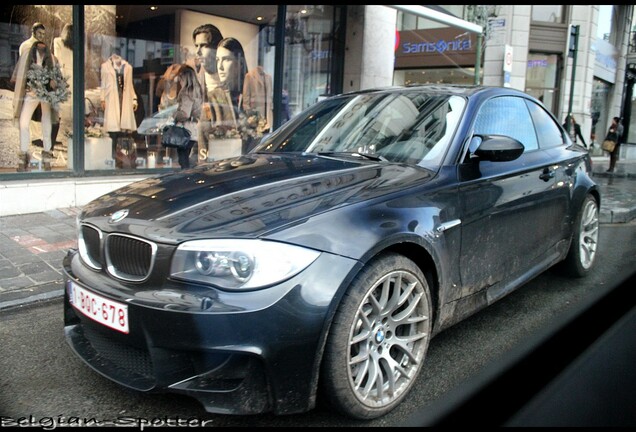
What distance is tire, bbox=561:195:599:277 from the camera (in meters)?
4.32

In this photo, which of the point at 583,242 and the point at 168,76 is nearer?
the point at 583,242

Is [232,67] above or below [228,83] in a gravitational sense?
above

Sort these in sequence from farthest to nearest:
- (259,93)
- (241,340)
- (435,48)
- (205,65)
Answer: (435,48)
(259,93)
(205,65)
(241,340)

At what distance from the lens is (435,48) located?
21.8 metres

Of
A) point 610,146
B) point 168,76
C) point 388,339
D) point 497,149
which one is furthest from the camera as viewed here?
point 610,146

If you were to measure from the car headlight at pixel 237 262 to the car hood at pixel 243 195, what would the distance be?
52 mm

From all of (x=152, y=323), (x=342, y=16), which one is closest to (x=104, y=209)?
(x=152, y=323)

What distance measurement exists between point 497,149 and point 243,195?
1.51m

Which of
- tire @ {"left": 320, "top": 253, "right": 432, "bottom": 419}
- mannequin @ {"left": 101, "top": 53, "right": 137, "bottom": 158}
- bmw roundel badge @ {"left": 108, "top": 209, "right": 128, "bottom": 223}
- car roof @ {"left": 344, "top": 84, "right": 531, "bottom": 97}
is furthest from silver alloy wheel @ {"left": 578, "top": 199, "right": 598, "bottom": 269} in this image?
mannequin @ {"left": 101, "top": 53, "right": 137, "bottom": 158}

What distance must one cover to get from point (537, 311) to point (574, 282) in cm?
95

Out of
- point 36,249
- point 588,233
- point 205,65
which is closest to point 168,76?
point 205,65

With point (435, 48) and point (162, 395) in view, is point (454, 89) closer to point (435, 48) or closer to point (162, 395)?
point (162, 395)

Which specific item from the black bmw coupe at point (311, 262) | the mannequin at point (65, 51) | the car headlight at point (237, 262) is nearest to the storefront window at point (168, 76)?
the mannequin at point (65, 51)

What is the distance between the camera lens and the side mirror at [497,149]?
9.90ft
